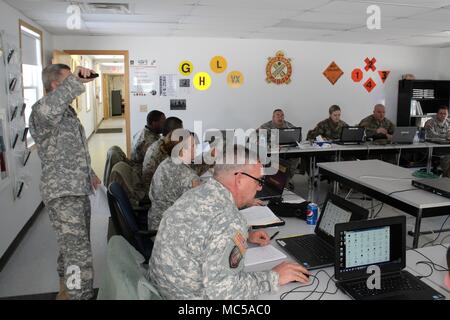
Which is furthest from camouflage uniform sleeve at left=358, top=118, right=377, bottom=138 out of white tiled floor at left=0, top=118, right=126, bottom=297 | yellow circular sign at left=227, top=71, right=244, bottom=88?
white tiled floor at left=0, top=118, right=126, bottom=297

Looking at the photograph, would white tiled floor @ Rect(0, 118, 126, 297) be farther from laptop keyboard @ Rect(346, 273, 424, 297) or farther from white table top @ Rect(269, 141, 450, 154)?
white table top @ Rect(269, 141, 450, 154)

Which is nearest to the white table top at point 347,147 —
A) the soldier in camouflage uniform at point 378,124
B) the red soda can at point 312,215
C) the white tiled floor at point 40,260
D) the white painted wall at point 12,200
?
the soldier in camouflage uniform at point 378,124

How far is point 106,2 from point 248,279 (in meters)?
3.38

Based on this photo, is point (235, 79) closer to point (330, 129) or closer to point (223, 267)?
point (330, 129)

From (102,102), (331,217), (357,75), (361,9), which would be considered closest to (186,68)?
(361,9)

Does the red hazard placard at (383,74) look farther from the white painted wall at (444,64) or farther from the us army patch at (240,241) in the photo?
the us army patch at (240,241)

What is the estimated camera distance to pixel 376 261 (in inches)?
64.2

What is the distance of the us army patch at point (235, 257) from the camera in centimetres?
133

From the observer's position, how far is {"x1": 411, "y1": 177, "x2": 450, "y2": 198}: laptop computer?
109 inches

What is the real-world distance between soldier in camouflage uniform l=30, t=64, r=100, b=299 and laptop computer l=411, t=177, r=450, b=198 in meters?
2.50

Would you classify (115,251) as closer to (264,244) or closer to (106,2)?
(264,244)

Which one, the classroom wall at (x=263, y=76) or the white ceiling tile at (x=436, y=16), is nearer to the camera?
the white ceiling tile at (x=436, y=16)

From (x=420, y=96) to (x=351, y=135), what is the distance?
9.46ft

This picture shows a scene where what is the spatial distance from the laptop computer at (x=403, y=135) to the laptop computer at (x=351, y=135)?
50 cm
